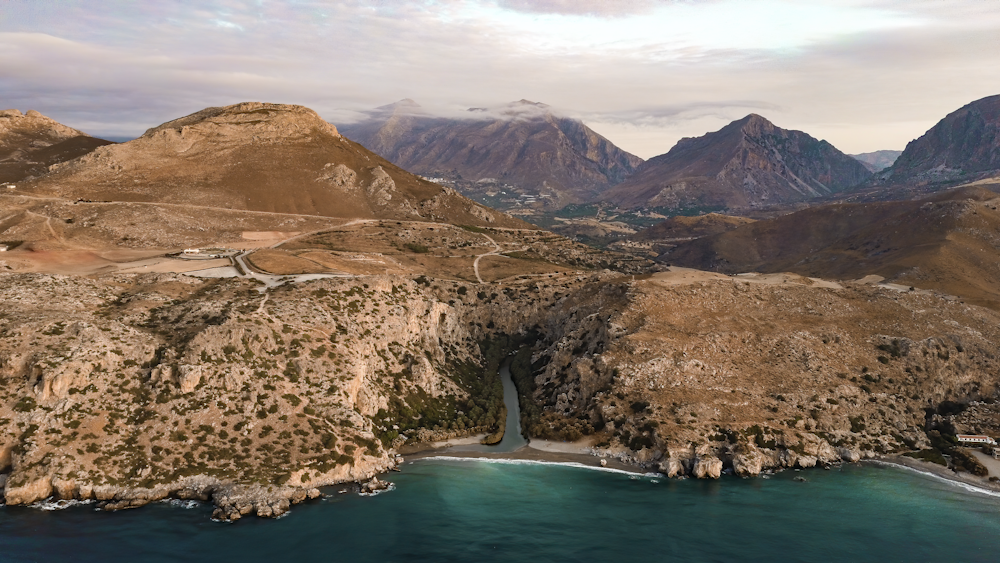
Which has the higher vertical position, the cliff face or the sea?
the cliff face

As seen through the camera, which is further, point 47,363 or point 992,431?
point 992,431

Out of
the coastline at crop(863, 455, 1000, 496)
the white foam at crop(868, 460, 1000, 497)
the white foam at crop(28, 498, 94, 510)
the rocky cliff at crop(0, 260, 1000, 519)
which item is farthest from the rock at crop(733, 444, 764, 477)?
the white foam at crop(28, 498, 94, 510)

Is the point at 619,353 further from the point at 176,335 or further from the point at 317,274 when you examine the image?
the point at 176,335

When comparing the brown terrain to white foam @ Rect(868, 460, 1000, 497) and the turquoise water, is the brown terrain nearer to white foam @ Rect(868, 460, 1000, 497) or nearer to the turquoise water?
white foam @ Rect(868, 460, 1000, 497)

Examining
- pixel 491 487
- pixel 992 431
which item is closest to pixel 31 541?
pixel 491 487

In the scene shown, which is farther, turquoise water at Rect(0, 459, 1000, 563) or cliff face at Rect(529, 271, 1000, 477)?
cliff face at Rect(529, 271, 1000, 477)

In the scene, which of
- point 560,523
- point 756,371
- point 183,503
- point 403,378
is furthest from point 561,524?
point 756,371
